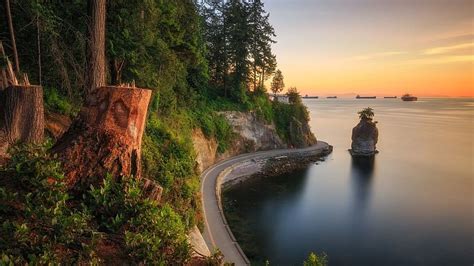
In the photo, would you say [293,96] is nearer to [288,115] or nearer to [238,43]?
[288,115]

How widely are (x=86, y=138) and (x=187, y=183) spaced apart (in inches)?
310

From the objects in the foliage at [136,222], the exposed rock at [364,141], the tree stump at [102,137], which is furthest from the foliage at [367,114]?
the foliage at [136,222]

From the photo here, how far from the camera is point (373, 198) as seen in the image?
27484 millimetres

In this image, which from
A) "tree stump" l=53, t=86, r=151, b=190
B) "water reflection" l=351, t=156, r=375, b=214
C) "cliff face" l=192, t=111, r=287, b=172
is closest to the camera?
"tree stump" l=53, t=86, r=151, b=190

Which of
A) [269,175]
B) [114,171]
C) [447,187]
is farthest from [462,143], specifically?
[114,171]

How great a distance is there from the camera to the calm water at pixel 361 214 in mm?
17391

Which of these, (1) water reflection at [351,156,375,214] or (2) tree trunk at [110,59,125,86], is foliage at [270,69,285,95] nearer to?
(1) water reflection at [351,156,375,214]

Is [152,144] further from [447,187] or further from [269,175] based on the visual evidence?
[447,187]

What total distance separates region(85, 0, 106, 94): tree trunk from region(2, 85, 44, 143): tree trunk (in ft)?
7.04

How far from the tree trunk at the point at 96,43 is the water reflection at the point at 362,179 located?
22.5 metres

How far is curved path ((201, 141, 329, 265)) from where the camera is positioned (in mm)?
13539

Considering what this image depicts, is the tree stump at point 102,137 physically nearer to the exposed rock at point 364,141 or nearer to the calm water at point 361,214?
the calm water at point 361,214

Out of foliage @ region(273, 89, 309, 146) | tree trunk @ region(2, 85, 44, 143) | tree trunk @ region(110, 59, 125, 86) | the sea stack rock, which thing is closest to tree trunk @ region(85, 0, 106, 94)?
tree trunk @ region(2, 85, 44, 143)

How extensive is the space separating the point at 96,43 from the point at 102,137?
4347 millimetres
